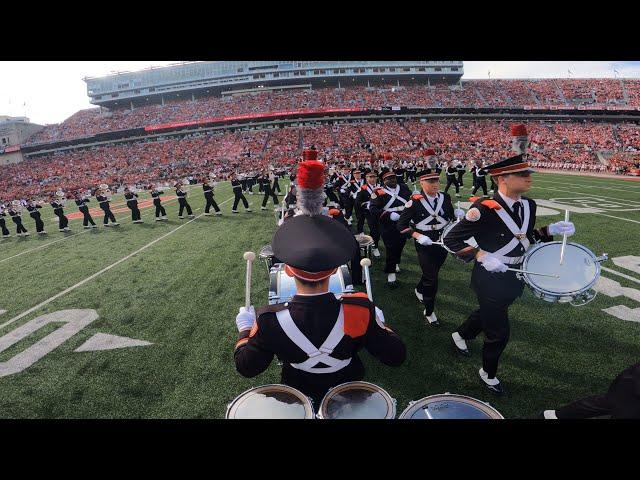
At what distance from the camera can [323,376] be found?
2.09m

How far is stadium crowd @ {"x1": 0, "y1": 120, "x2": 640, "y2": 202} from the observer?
122 ft

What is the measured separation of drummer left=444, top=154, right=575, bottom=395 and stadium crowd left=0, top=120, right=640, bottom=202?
3308cm

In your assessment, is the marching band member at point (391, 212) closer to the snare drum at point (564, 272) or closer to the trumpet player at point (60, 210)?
the snare drum at point (564, 272)

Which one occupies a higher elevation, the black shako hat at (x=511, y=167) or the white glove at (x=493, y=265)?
the black shako hat at (x=511, y=167)

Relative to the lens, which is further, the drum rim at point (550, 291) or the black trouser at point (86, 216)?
the black trouser at point (86, 216)

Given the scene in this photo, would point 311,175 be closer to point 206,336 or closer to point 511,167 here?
point 511,167

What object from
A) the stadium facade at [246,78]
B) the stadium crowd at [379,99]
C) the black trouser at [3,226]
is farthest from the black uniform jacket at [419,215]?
the stadium facade at [246,78]

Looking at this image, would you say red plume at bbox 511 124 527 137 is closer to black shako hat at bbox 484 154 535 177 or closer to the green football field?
the green football field

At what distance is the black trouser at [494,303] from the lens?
11.0 ft

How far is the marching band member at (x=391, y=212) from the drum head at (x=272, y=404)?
4.73 metres

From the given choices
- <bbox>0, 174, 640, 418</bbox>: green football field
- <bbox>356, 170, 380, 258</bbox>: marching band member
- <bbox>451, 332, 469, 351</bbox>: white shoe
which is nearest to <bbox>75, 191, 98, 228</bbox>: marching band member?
<bbox>0, 174, 640, 418</bbox>: green football field
